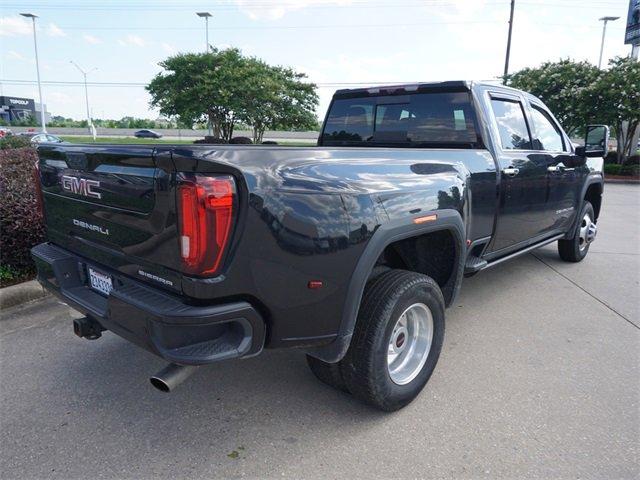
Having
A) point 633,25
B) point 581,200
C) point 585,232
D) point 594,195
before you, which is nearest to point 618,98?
point 633,25

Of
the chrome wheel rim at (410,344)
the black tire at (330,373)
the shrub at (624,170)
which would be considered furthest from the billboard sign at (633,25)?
the black tire at (330,373)

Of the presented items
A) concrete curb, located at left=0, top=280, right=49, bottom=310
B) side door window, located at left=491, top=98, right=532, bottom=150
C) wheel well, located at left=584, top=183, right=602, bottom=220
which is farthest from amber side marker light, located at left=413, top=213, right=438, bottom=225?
wheel well, located at left=584, top=183, right=602, bottom=220

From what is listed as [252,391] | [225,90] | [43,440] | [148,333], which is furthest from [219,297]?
[225,90]

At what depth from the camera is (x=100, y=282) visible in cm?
256

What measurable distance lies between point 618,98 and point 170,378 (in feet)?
72.9

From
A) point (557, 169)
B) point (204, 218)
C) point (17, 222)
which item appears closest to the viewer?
point (204, 218)

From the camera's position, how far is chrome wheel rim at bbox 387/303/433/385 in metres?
2.88

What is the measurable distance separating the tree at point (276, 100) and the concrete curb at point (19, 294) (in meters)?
19.0

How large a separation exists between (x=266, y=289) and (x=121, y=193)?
837 mm

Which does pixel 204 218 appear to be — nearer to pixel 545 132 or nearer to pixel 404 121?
pixel 404 121

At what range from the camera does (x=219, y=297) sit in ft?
6.60

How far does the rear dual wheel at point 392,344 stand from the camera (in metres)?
2.54

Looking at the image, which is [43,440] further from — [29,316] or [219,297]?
[29,316]

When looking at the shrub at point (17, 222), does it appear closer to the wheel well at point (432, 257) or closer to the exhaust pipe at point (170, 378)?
the exhaust pipe at point (170, 378)
